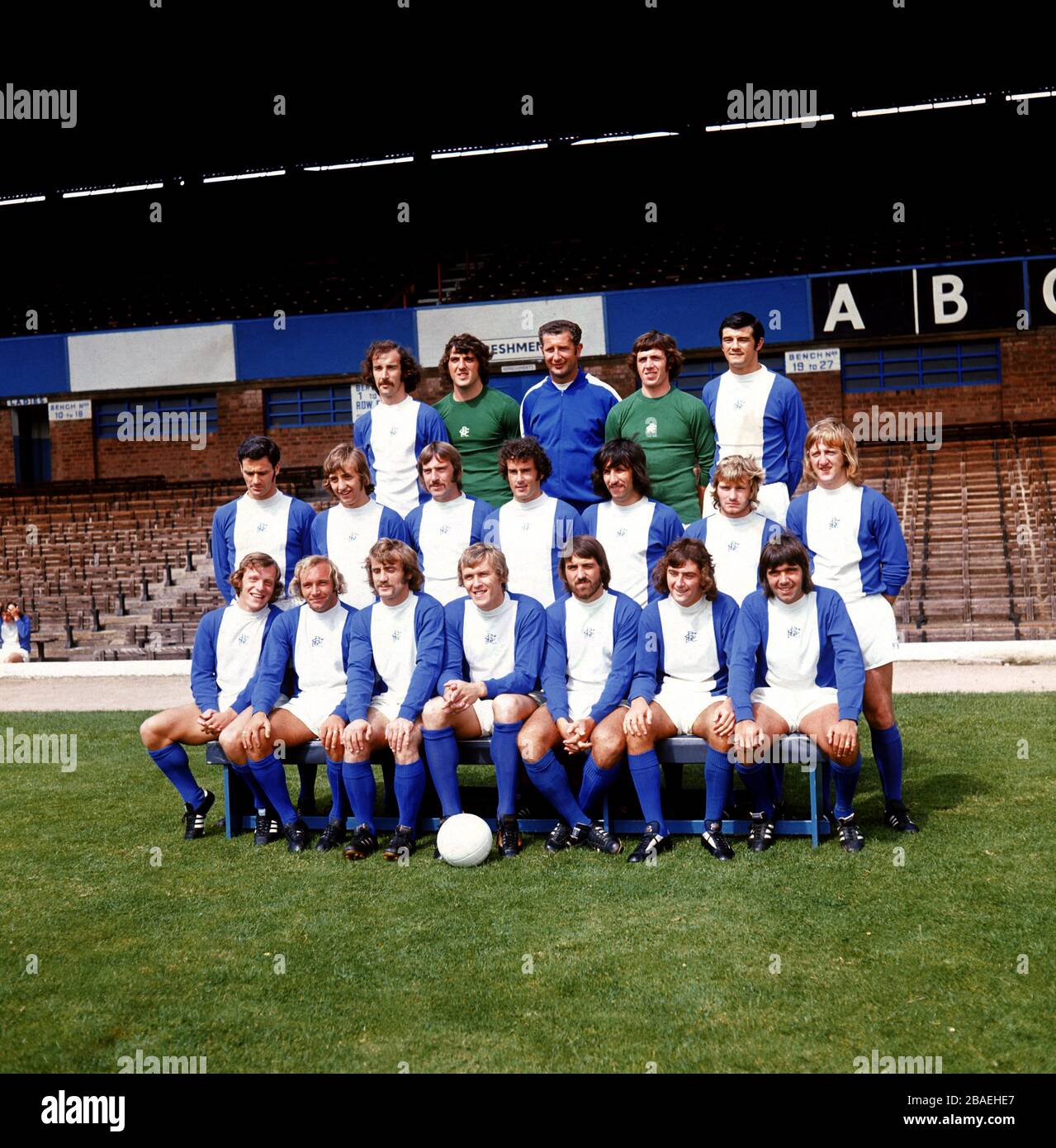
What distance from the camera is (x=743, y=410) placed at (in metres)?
5.79

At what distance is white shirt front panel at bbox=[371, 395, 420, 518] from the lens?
615 centimetres

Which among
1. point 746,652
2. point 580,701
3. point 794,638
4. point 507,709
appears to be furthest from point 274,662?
point 794,638

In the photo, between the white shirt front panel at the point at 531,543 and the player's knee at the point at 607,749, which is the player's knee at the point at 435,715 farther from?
the white shirt front panel at the point at 531,543

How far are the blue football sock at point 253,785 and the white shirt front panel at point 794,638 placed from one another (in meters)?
2.49

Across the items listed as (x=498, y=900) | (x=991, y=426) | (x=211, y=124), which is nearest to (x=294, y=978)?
(x=498, y=900)

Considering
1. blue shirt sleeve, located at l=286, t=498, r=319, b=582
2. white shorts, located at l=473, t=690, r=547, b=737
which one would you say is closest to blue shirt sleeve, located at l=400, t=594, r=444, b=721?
white shorts, located at l=473, t=690, r=547, b=737

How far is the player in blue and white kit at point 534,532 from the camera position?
220 inches

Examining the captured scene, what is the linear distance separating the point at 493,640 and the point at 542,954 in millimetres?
1847

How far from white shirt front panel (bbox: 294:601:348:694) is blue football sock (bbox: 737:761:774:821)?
1.96 metres

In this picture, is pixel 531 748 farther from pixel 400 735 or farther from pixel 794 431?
pixel 794 431

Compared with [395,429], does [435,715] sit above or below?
below

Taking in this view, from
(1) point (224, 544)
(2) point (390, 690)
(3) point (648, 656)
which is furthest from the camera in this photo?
(1) point (224, 544)
